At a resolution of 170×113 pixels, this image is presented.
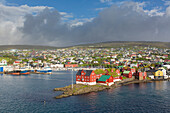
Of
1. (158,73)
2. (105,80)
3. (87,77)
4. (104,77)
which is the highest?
(87,77)

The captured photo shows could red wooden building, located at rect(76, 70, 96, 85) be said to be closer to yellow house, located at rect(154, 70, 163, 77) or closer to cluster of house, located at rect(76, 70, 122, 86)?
cluster of house, located at rect(76, 70, 122, 86)

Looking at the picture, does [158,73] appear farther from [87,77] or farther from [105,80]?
[87,77]

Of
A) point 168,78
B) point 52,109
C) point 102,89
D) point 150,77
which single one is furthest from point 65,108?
point 168,78

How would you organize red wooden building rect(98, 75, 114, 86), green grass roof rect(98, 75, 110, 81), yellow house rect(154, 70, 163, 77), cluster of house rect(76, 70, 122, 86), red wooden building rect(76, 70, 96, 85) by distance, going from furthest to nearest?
yellow house rect(154, 70, 163, 77)
green grass roof rect(98, 75, 110, 81)
red wooden building rect(98, 75, 114, 86)
cluster of house rect(76, 70, 122, 86)
red wooden building rect(76, 70, 96, 85)

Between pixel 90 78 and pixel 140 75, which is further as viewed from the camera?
pixel 140 75

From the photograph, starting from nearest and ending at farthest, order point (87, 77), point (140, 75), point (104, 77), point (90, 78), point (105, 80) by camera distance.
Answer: point (90, 78), point (87, 77), point (105, 80), point (104, 77), point (140, 75)

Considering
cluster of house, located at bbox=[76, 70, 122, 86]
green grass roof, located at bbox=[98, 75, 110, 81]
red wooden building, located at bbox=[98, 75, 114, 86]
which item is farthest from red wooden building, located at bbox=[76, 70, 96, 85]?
green grass roof, located at bbox=[98, 75, 110, 81]

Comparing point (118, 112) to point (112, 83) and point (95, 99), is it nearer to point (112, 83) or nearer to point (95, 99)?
point (95, 99)

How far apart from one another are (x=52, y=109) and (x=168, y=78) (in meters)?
59.3

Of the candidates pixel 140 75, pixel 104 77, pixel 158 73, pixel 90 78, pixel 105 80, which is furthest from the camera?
pixel 158 73

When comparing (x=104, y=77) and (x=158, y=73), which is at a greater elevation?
(x=104, y=77)

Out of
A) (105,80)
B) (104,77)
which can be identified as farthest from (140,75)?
(105,80)

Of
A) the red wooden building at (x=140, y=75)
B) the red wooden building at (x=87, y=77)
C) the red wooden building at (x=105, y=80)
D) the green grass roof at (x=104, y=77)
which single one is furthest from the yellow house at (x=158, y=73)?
the red wooden building at (x=87, y=77)

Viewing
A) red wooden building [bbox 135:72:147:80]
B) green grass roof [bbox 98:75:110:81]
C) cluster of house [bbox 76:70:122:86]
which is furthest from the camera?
red wooden building [bbox 135:72:147:80]
